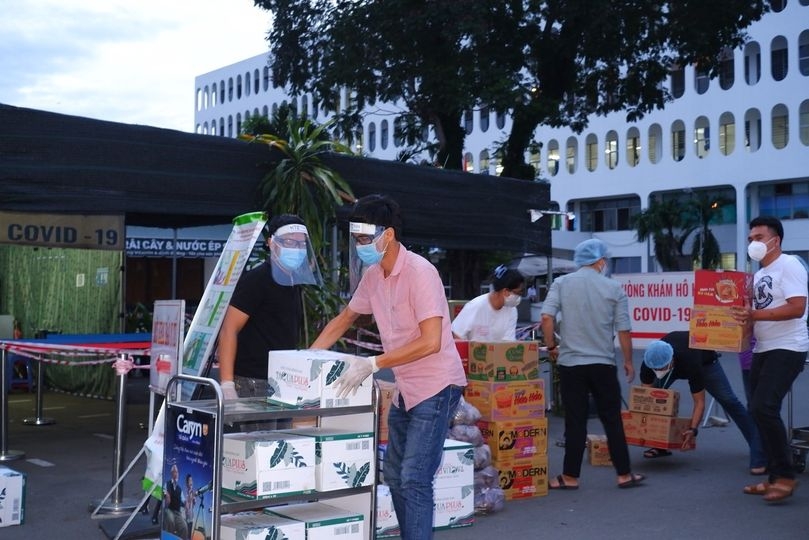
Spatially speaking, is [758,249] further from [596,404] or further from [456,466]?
[456,466]

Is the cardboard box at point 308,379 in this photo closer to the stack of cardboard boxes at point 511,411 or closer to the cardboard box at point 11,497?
the cardboard box at point 11,497

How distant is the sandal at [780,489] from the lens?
6.71 m

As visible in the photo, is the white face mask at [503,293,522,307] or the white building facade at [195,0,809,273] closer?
the white face mask at [503,293,522,307]

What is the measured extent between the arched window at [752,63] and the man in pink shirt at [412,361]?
50.6 meters

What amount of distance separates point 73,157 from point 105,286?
17.8 ft

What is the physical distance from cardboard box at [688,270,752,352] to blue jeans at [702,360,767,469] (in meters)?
0.98

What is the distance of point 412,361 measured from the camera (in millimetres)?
4230

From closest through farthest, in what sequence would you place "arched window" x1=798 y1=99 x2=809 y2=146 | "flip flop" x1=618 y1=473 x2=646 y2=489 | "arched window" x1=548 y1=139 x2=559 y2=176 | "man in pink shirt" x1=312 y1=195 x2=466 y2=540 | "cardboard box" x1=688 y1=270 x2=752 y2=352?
"man in pink shirt" x1=312 y1=195 x2=466 y2=540 < "cardboard box" x1=688 y1=270 x2=752 y2=352 < "flip flop" x1=618 y1=473 x2=646 y2=489 < "arched window" x1=798 y1=99 x2=809 y2=146 < "arched window" x1=548 y1=139 x2=559 y2=176

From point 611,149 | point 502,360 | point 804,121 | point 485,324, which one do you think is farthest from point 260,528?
point 611,149

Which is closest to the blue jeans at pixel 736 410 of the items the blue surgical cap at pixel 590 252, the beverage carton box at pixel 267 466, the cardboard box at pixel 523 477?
the blue surgical cap at pixel 590 252

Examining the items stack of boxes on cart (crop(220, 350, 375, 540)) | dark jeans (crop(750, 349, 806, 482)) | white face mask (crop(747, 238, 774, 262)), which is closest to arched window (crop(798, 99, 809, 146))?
white face mask (crop(747, 238, 774, 262))

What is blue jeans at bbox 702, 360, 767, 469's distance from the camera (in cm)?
784

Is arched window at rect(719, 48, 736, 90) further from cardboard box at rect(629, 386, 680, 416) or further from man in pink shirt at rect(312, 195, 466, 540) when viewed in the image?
man in pink shirt at rect(312, 195, 466, 540)

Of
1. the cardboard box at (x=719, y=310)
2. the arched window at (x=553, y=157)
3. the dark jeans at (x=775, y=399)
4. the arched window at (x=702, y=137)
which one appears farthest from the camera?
the arched window at (x=553, y=157)
